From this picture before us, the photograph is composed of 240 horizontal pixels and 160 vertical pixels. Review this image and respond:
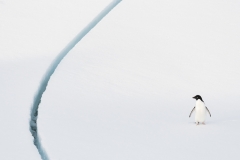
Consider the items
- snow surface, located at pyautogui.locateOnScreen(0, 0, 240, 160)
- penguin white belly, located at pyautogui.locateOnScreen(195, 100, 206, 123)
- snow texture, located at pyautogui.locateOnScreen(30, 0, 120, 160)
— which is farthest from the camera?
penguin white belly, located at pyautogui.locateOnScreen(195, 100, 206, 123)

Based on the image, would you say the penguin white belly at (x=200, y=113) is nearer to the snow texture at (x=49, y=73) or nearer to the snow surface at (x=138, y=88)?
the snow surface at (x=138, y=88)

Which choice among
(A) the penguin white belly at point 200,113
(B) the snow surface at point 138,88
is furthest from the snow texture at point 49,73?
(A) the penguin white belly at point 200,113

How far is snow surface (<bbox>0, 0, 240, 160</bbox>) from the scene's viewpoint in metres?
4.98

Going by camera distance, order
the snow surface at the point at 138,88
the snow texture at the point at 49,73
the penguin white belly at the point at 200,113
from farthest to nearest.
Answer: the penguin white belly at the point at 200,113, the snow texture at the point at 49,73, the snow surface at the point at 138,88

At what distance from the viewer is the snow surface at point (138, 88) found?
498 centimetres

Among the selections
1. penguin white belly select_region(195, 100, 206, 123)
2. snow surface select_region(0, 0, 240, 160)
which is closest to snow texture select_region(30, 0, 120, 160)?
snow surface select_region(0, 0, 240, 160)

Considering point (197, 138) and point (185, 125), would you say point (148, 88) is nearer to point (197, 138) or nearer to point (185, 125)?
point (185, 125)

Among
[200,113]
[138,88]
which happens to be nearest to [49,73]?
[138,88]

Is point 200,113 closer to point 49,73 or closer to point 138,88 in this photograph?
point 138,88

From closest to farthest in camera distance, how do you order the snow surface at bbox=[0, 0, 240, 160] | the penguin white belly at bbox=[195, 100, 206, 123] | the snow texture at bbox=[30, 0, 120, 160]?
the snow surface at bbox=[0, 0, 240, 160]
the snow texture at bbox=[30, 0, 120, 160]
the penguin white belly at bbox=[195, 100, 206, 123]

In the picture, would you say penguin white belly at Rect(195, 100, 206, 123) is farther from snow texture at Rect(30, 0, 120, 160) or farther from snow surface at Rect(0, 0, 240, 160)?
snow texture at Rect(30, 0, 120, 160)

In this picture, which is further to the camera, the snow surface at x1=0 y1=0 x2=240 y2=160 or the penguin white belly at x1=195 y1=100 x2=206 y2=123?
the penguin white belly at x1=195 y1=100 x2=206 y2=123

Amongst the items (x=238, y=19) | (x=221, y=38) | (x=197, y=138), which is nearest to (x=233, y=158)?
(x=197, y=138)

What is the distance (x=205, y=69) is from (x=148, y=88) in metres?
1.16
